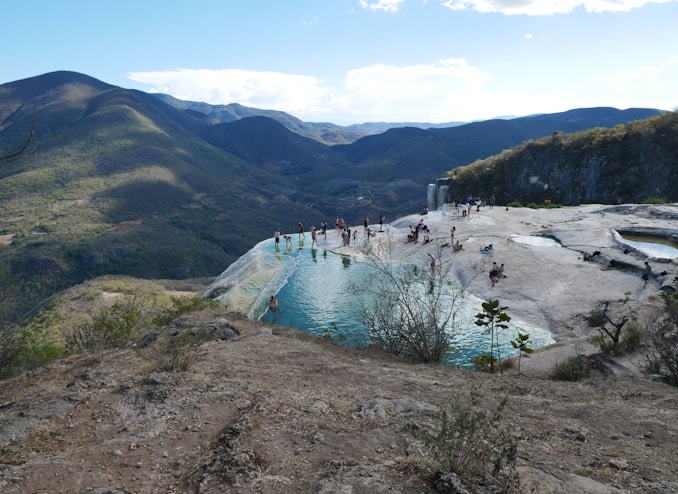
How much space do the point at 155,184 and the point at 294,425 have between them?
89.1 metres

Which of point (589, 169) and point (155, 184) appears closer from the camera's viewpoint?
point (589, 169)

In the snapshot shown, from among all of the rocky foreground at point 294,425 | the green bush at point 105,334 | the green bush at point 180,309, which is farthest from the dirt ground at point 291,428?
the green bush at point 180,309

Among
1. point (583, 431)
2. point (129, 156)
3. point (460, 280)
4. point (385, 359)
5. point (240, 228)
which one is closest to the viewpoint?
point (583, 431)

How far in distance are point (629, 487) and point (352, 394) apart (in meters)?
3.76

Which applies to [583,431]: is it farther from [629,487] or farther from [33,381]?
[33,381]

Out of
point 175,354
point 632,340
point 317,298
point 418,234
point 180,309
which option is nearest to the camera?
point 175,354

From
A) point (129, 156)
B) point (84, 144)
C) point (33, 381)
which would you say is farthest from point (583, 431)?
point (84, 144)

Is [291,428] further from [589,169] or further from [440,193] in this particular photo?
[440,193]

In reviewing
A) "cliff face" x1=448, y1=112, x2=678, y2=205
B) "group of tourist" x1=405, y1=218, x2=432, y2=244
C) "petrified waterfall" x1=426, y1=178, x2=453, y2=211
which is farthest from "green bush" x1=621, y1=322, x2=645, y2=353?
"petrified waterfall" x1=426, y1=178, x2=453, y2=211

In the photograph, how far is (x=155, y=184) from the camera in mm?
85438

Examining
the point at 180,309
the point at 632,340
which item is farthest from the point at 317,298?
the point at 632,340

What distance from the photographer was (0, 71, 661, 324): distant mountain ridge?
5791 centimetres

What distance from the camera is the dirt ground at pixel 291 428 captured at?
162 inches

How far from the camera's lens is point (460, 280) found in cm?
1905
